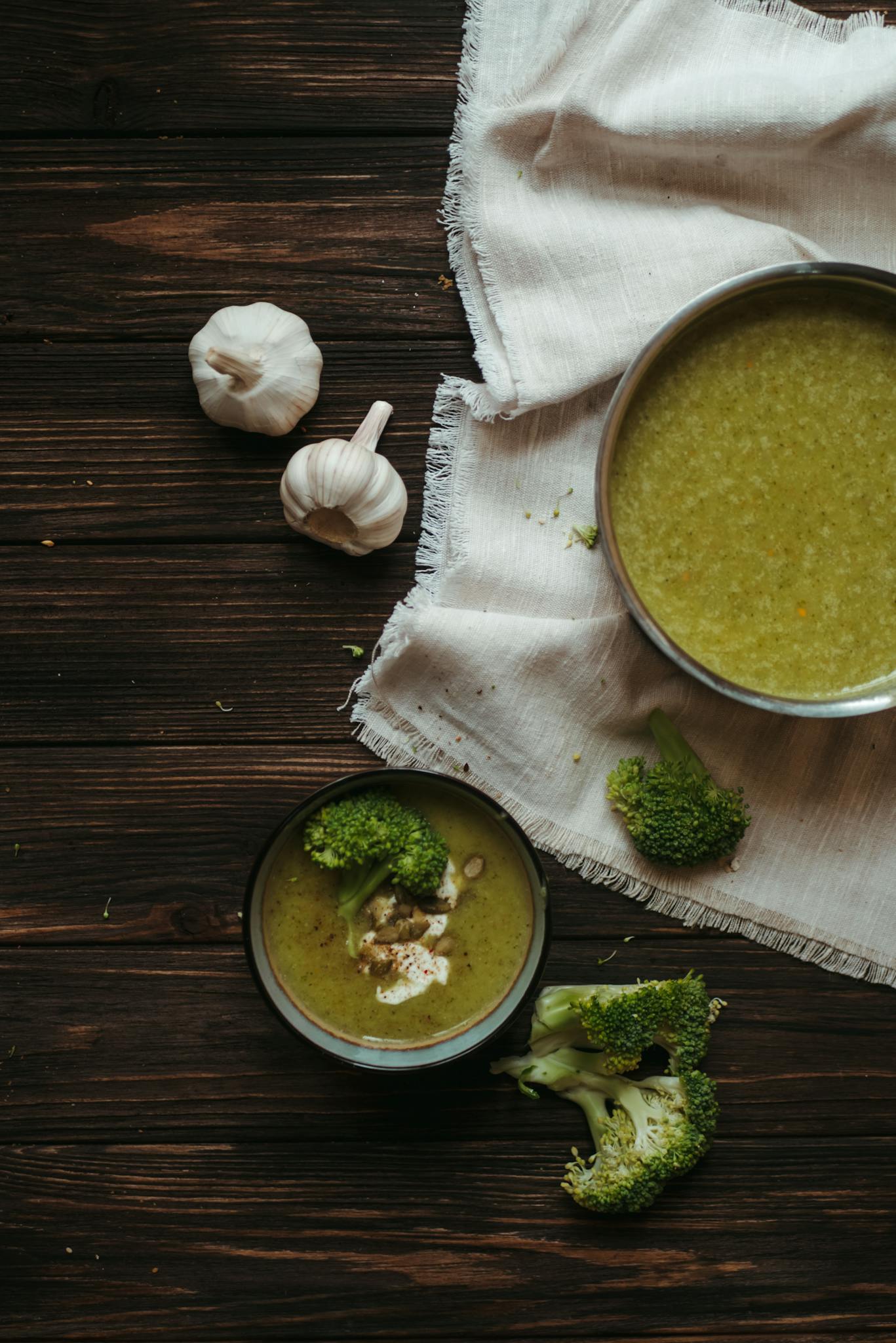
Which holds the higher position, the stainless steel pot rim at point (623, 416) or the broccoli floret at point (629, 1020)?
the stainless steel pot rim at point (623, 416)

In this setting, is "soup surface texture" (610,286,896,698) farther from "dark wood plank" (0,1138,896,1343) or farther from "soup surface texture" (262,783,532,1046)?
"dark wood plank" (0,1138,896,1343)

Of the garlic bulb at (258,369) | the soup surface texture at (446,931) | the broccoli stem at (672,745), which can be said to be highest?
the garlic bulb at (258,369)

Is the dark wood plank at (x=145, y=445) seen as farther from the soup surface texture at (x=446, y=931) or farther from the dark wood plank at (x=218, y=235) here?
the soup surface texture at (x=446, y=931)

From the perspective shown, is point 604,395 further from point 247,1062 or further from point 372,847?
point 247,1062

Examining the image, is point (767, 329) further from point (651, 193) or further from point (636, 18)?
point (636, 18)

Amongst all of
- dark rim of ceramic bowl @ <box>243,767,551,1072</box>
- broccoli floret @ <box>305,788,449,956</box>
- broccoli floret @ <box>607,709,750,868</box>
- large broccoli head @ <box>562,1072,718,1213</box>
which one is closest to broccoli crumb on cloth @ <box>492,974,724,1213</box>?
large broccoli head @ <box>562,1072,718,1213</box>

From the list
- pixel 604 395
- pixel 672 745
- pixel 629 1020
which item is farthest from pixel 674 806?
pixel 604 395

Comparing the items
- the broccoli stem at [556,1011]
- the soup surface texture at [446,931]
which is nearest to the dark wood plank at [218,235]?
the soup surface texture at [446,931]
